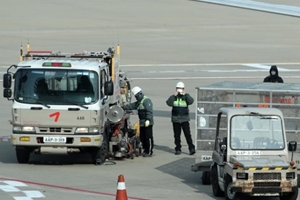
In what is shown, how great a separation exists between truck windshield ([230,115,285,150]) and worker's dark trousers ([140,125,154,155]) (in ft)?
19.8

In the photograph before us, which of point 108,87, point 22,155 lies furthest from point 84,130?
point 22,155

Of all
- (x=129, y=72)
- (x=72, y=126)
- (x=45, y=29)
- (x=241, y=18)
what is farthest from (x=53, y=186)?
(x=241, y=18)

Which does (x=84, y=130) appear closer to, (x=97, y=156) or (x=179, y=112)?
(x=97, y=156)

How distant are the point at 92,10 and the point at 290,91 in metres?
50.4

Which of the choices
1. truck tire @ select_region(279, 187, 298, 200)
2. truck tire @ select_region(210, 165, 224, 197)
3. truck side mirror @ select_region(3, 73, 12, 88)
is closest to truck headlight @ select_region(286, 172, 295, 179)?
truck tire @ select_region(279, 187, 298, 200)

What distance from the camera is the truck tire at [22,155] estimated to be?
69.2 feet

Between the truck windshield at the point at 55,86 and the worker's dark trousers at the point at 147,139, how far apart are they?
2.31 metres

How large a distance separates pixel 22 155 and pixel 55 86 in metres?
1.80

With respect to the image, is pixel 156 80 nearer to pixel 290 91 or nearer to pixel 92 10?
pixel 290 91

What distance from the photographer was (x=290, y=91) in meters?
18.6

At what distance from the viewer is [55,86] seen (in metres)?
20.8

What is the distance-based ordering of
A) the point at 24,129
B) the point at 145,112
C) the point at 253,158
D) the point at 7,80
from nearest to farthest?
the point at 253,158 → the point at 7,80 → the point at 24,129 → the point at 145,112

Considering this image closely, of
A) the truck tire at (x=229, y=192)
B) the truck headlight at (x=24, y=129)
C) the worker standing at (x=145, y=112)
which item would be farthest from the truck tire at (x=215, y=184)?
the worker standing at (x=145, y=112)

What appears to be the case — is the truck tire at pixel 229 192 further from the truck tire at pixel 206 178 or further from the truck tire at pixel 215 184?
the truck tire at pixel 206 178
